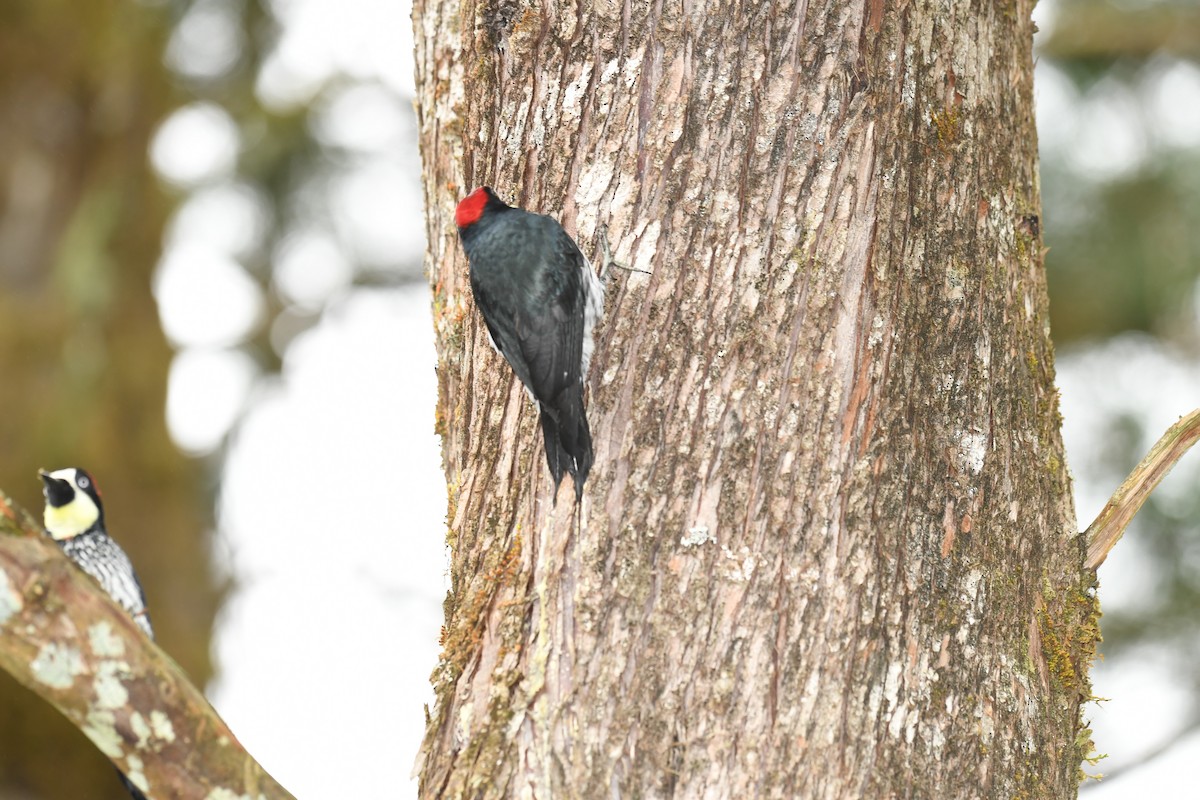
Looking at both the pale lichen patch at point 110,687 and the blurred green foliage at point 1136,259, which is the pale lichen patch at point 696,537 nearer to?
the pale lichen patch at point 110,687

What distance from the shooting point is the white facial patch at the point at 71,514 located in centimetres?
350

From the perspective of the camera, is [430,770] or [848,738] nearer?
[848,738]

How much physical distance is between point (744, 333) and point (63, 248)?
165 inches

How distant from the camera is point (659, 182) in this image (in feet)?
6.36

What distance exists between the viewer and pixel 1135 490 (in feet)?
6.57

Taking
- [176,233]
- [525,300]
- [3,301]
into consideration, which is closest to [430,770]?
[525,300]

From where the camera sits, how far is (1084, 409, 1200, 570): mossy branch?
6.56ft

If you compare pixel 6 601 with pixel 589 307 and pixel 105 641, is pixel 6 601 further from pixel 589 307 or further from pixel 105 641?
pixel 589 307

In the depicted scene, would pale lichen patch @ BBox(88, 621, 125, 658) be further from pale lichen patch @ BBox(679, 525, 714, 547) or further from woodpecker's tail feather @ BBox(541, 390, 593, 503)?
pale lichen patch @ BBox(679, 525, 714, 547)

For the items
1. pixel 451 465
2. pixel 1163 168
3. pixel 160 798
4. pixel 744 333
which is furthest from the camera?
pixel 1163 168

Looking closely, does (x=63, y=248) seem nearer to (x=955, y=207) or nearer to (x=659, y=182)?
(x=659, y=182)

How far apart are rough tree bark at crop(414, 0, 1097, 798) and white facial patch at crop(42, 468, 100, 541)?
2.05 meters

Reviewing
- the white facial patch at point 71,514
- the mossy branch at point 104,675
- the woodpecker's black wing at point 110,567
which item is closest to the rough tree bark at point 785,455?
the mossy branch at point 104,675

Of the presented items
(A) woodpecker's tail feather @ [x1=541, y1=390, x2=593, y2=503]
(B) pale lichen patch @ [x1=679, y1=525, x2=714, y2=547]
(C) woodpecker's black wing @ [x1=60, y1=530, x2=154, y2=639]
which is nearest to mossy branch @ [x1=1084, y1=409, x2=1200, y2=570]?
(B) pale lichen patch @ [x1=679, y1=525, x2=714, y2=547]
